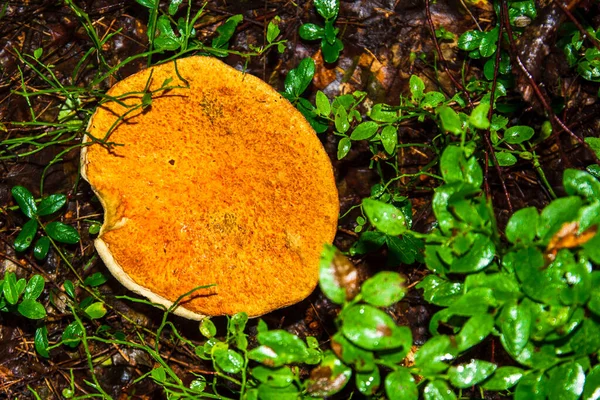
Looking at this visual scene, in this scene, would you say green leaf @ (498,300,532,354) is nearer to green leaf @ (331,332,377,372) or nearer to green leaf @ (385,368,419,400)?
green leaf @ (385,368,419,400)

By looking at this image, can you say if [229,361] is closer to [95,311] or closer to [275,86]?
[95,311]

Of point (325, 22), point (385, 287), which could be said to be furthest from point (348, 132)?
point (385, 287)

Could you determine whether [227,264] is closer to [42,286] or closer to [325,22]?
[42,286]

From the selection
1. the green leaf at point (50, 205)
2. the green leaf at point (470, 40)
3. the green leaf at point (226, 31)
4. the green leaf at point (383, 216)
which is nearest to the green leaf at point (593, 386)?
the green leaf at point (383, 216)

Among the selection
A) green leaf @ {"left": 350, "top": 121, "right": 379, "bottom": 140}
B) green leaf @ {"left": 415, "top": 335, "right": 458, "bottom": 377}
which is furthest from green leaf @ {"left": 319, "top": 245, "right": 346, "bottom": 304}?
green leaf @ {"left": 350, "top": 121, "right": 379, "bottom": 140}

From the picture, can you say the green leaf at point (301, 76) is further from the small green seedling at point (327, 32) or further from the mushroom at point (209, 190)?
the mushroom at point (209, 190)

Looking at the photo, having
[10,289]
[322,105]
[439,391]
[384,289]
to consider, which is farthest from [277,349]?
[10,289]
